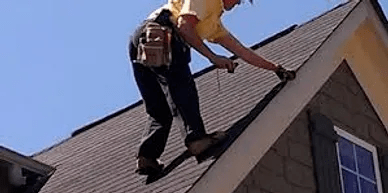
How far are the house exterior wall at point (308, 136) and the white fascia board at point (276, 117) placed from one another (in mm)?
97

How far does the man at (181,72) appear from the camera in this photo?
9.20 meters

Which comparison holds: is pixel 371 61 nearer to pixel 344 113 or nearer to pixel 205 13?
pixel 344 113

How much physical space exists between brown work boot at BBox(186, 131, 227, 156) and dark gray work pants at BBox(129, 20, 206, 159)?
53 mm

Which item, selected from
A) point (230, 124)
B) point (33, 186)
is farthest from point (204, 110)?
point (33, 186)

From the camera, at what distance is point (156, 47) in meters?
9.27

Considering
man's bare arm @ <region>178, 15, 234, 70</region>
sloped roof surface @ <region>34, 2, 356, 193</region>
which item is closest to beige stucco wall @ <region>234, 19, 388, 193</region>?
sloped roof surface @ <region>34, 2, 356, 193</region>

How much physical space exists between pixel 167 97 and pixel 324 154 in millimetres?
1452

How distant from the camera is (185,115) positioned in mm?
9188

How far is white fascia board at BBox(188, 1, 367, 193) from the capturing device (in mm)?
8766

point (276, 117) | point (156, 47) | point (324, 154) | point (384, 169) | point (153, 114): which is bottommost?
point (384, 169)

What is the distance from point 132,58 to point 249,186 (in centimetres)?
145

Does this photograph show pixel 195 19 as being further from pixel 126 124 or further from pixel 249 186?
pixel 126 124

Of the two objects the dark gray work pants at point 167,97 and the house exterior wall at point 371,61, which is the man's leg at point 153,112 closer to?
the dark gray work pants at point 167,97

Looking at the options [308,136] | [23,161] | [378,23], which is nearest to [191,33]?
[308,136]
